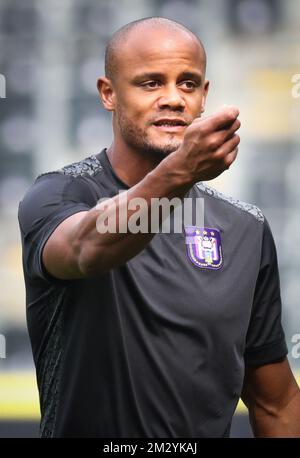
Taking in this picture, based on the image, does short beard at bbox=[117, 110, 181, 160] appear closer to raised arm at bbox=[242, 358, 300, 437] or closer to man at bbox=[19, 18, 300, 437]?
man at bbox=[19, 18, 300, 437]

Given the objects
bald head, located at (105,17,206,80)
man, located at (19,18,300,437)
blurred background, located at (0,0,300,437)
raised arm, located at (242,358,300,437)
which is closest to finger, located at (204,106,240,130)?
man, located at (19,18,300,437)

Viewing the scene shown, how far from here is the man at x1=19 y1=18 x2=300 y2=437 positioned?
8.50ft

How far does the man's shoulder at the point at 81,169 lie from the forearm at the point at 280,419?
2.85 feet

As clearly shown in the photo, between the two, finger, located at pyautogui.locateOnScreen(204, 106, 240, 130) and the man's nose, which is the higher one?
the man's nose

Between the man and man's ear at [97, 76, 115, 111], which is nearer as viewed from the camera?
the man

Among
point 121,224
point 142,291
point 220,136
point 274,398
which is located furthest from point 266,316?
point 220,136

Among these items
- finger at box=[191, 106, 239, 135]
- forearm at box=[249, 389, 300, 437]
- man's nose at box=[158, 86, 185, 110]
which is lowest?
forearm at box=[249, 389, 300, 437]

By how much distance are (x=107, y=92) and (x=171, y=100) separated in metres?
0.33

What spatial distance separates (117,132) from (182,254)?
404mm

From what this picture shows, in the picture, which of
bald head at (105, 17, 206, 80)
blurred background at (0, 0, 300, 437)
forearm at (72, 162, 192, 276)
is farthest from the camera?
blurred background at (0, 0, 300, 437)

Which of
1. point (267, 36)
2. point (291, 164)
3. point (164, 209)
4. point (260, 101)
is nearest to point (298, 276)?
point (291, 164)

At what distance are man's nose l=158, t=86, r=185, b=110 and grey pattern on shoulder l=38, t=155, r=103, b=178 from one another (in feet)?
0.80

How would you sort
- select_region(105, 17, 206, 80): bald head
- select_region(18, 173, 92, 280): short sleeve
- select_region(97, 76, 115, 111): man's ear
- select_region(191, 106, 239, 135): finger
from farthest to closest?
select_region(97, 76, 115, 111): man's ear → select_region(105, 17, 206, 80): bald head → select_region(18, 173, 92, 280): short sleeve → select_region(191, 106, 239, 135): finger

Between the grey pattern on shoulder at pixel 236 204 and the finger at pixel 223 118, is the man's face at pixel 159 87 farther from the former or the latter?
the finger at pixel 223 118
